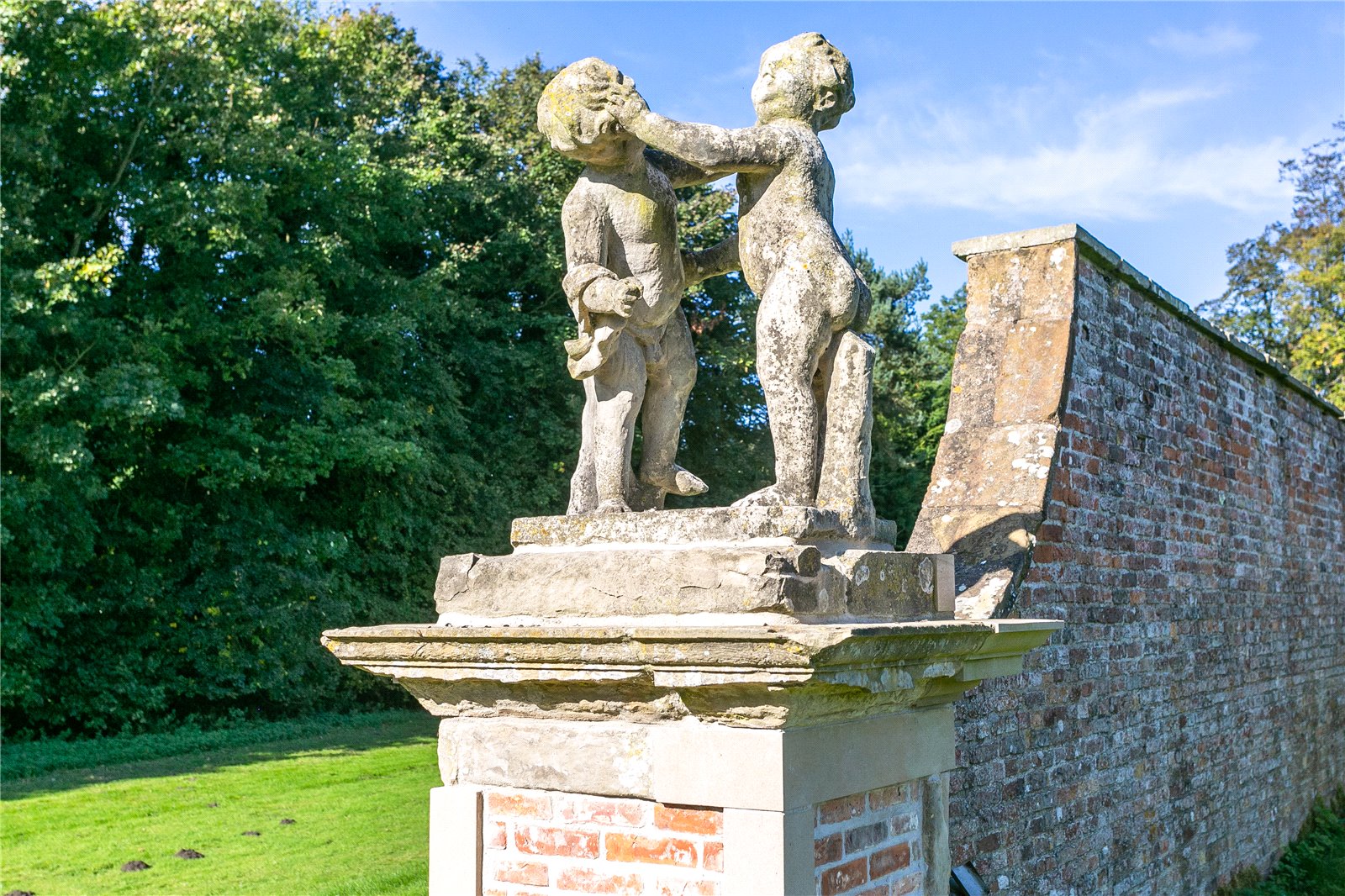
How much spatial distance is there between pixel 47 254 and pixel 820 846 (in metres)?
15.0

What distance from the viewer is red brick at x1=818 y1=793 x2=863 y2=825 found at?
10.1ft

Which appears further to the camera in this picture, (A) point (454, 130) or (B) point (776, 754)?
(A) point (454, 130)

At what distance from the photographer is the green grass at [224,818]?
784 cm

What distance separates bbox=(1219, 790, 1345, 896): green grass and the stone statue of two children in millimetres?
6119

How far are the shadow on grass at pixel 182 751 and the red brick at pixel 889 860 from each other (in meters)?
9.65

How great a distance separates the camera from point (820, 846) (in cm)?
305

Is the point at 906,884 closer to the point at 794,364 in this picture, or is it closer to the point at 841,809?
the point at 841,809

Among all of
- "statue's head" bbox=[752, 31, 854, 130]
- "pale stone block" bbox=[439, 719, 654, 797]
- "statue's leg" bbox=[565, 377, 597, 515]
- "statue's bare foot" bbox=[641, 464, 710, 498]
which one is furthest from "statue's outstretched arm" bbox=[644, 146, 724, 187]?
"pale stone block" bbox=[439, 719, 654, 797]

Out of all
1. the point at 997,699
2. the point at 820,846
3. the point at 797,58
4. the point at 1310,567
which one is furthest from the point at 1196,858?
the point at 797,58

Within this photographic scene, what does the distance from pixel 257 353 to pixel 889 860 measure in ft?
52.2

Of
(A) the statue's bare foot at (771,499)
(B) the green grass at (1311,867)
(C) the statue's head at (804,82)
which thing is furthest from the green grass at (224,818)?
(B) the green grass at (1311,867)

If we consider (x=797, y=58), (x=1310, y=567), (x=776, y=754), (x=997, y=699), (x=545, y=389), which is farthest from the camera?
(x=545, y=389)

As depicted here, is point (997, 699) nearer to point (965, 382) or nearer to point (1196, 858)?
point (965, 382)

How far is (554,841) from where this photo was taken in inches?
126
